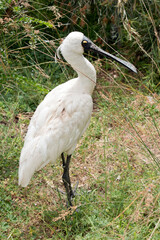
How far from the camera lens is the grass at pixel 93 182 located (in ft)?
10.4

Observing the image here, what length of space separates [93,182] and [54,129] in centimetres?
87

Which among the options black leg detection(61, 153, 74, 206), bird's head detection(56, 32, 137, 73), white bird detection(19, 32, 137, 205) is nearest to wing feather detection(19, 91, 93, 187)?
white bird detection(19, 32, 137, 205)

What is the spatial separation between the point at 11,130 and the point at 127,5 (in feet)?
8.63

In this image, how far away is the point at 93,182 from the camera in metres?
4.05

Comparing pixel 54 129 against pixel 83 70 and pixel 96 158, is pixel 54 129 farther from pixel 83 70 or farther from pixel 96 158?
pixel 96 158

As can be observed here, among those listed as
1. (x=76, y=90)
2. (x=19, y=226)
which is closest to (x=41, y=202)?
(x=19, y=226)

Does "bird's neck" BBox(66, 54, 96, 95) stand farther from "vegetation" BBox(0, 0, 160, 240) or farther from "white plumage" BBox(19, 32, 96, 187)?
"vegetation" BBox(0, 0, 160, 240)

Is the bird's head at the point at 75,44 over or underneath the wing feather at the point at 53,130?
over

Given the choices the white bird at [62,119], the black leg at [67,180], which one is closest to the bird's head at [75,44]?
the white bird at [62,119]

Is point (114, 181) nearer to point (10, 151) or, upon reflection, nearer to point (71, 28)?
point (10, 151)

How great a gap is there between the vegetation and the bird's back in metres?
0.27

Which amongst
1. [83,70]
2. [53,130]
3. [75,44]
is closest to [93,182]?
[53,130]

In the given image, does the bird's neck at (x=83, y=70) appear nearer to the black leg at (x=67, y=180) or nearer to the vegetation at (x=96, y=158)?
the vegetation at (x=96, y=158)

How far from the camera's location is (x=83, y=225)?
347 centimetres
